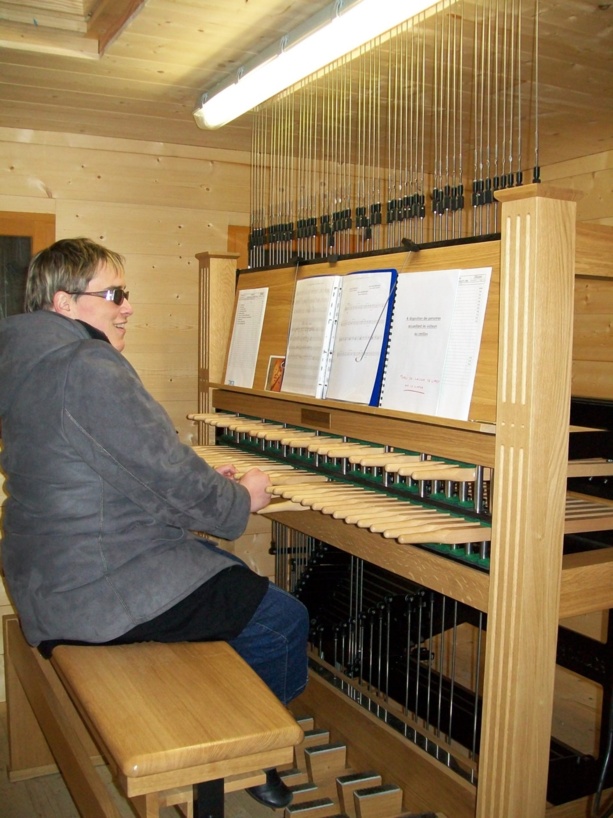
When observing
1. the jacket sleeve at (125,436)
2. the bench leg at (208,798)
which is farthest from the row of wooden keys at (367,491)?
the bench leg at (208,798)

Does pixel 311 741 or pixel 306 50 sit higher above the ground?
pixel 306 50

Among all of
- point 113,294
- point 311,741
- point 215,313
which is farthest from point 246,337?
point 311,741

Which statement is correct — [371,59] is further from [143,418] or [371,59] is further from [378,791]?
[378,791]

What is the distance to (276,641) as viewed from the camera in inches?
72.9

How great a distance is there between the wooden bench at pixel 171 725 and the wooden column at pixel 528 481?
449 mm

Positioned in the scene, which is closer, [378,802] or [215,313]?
[378,802]

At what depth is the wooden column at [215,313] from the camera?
3031 millimetres

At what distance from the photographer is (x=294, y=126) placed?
9.41 feet

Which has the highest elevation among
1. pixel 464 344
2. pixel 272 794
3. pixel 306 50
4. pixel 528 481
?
pixel 306 50

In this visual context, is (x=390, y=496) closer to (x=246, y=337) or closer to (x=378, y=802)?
(x=378, y=802)

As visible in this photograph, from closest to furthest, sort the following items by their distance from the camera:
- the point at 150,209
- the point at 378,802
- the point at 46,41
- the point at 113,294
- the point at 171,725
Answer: the point at 171,725
the point at 113,294
the point at 378,802
the point at 46,41
the point at 150,209

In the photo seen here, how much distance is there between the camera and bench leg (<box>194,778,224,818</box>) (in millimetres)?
1457

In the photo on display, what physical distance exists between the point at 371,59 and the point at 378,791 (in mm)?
2011

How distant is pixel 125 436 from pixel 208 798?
676mm
